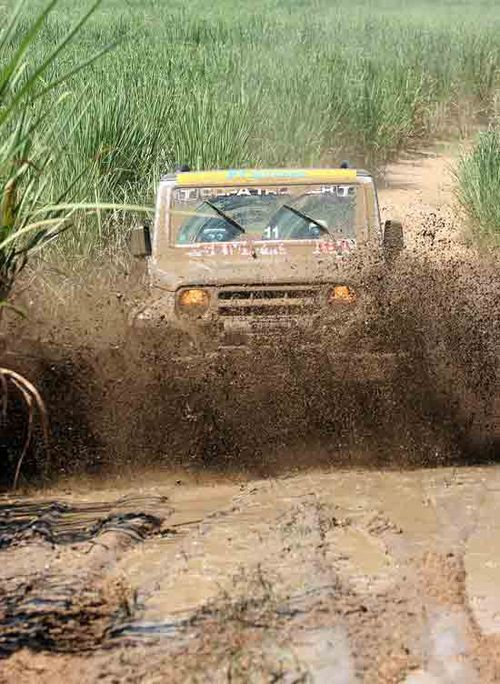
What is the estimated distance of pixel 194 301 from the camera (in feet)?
23.0

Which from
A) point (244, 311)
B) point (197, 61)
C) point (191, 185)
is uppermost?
point (197, 61)

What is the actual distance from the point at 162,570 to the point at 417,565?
3.16 ft

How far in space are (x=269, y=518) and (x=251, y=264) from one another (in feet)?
6.25

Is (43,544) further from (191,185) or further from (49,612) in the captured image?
(191,185)

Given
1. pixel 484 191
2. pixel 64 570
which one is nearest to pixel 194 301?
pixel 64 570

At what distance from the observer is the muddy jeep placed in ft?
22.4

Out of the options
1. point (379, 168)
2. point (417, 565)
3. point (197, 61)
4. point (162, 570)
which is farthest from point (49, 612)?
point (379, 168)

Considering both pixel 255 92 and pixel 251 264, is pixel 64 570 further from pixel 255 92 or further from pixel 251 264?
pixel 255 92

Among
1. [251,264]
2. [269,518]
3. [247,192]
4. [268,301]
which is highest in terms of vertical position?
[247,192]

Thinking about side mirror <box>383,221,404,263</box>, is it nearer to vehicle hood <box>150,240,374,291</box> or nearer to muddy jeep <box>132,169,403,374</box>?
muddy jeep <box>132,169,403,374</box>

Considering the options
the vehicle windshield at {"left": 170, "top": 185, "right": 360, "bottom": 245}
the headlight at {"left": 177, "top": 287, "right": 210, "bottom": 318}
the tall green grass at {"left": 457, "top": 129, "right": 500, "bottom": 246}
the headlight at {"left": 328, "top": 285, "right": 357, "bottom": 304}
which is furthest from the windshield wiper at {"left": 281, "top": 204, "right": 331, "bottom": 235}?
the tall green grass at {"left": 457, "top": 129, "right": 500, "bottom": 246}

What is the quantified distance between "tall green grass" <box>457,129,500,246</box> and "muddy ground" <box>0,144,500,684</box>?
→ 216 inches

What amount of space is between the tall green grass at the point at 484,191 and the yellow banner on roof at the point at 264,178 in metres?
5.84

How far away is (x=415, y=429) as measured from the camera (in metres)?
7.04
